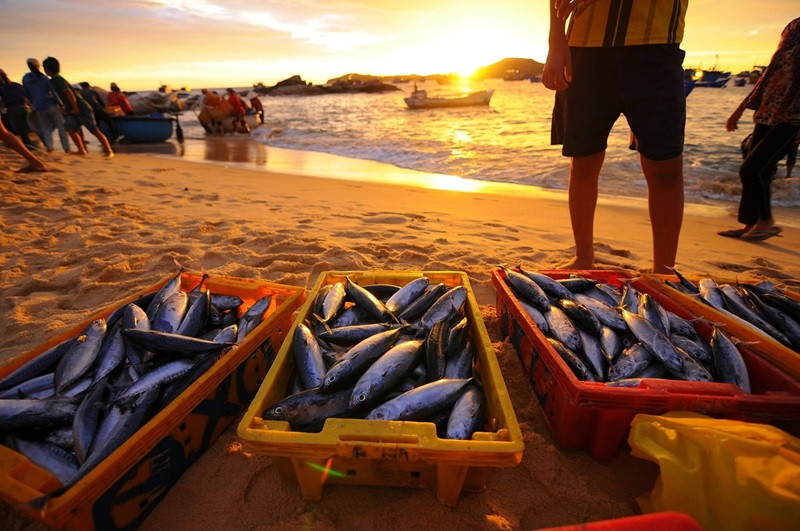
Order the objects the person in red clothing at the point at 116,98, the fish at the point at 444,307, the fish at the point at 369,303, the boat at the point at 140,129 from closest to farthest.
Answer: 1. the fish at the point at 444,307
2. the fish at the point at 369,303
3. the boat at the point at 140,129
4. the person in red clothing at the point at 116,98

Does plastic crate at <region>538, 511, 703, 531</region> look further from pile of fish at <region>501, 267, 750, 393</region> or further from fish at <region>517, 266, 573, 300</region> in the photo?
fish at <region>517, 266, 573, 300</region>

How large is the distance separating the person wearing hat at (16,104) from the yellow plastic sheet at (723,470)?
16122 mm

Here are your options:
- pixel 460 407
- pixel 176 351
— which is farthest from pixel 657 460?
pixel 176 351

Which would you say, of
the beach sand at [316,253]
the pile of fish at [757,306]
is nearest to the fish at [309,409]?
the beach sand at [316,253]

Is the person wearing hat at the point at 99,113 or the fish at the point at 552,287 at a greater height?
the person wearing hat at the point at 99,113

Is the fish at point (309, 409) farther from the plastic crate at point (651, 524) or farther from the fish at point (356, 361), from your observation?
the plastic crate at point (651, 524)

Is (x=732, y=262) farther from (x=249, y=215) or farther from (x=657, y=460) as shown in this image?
(x=249, y=215)

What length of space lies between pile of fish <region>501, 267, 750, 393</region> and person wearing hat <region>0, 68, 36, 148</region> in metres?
15.3

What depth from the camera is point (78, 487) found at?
4.21 feet

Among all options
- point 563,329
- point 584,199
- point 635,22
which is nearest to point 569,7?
point 635,22

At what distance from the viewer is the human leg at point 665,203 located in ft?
9.82

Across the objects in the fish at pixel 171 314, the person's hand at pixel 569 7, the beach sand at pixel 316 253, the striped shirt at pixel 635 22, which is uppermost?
the person's hand at pixel 569 7

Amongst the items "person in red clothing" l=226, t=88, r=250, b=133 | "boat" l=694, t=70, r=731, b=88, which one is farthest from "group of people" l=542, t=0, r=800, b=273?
"boat" l=694, t=70, r=731, b=88

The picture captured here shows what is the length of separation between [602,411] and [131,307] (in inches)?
110
